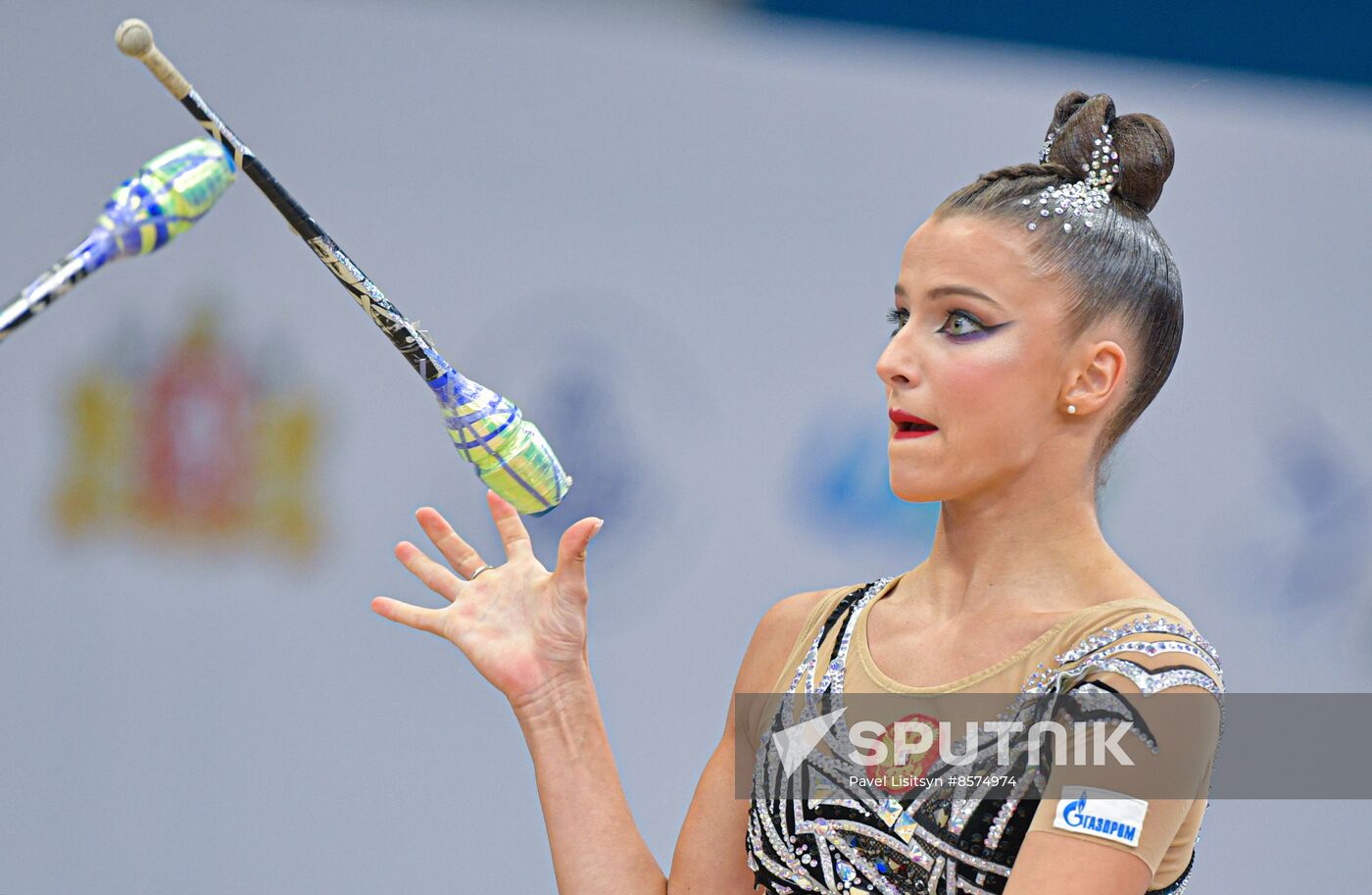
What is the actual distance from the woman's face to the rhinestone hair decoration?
5 cm

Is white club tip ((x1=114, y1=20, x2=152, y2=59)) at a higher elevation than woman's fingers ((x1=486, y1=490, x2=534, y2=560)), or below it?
higher

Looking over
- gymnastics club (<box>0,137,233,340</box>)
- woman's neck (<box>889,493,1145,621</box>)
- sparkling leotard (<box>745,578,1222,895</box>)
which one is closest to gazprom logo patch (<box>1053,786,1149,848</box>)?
sparkling leotard (<box>745,578,1222,895</box>)

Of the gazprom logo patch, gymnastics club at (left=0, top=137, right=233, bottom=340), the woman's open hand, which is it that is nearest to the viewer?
gymnastics club at (left=0, top=137, right=233, bottom=340)

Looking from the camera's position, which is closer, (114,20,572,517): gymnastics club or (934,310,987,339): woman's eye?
(114,20,572,517): gymnastics club

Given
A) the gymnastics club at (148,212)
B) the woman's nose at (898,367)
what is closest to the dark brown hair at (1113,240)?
the woman's nose at (898,367)

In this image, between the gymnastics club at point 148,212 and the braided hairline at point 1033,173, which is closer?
the gymnastics club at point 148,212

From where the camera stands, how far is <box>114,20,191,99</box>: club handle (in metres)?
0.93

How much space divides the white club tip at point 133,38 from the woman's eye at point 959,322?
0.73 metres

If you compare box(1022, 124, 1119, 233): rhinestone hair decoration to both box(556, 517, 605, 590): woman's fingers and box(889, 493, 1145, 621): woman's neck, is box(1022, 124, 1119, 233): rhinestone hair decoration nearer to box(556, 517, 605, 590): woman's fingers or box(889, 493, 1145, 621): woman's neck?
box(889, 493, 1145, 621): woman's neck

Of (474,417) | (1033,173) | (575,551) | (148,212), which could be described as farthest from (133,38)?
(1033,173)

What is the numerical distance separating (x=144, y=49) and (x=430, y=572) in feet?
2.08

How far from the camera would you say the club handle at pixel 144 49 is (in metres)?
0.93

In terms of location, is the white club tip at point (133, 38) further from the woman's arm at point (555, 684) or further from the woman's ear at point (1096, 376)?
the woman's ear at point (1096, 376)

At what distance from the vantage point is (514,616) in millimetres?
1426
